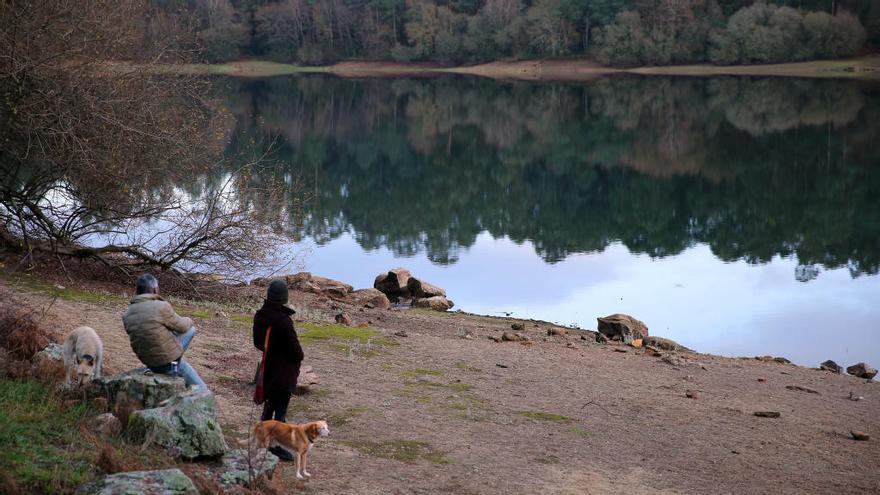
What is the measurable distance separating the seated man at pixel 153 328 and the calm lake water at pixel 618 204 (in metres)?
16.5

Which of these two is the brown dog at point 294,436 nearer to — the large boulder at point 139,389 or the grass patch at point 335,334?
the large boulder at point 139,389

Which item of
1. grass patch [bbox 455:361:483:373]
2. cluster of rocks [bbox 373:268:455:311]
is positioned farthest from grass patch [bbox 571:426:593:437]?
cluster of rocks [bbox 373:268:455:311]

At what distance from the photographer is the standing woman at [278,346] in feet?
35.9

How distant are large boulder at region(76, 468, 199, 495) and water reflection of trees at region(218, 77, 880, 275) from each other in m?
19.8

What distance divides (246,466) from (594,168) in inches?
1843

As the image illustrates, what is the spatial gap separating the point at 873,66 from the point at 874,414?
101015mm

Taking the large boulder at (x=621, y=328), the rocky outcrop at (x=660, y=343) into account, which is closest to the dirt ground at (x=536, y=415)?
the rocky outcrop at (x=660, y=343)

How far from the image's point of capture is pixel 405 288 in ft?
93.0

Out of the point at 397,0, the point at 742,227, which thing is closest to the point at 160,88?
the point at 742,227

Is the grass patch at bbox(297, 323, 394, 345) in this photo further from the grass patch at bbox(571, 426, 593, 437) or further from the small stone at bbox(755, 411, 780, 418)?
the small stone at bbox(755, 411, 780, 418)

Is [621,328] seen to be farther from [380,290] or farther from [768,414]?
[380,290]

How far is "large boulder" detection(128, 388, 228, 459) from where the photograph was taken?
32.2 feet

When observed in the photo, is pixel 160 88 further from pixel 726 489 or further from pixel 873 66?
pixel 873 66

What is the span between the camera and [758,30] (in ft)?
354
